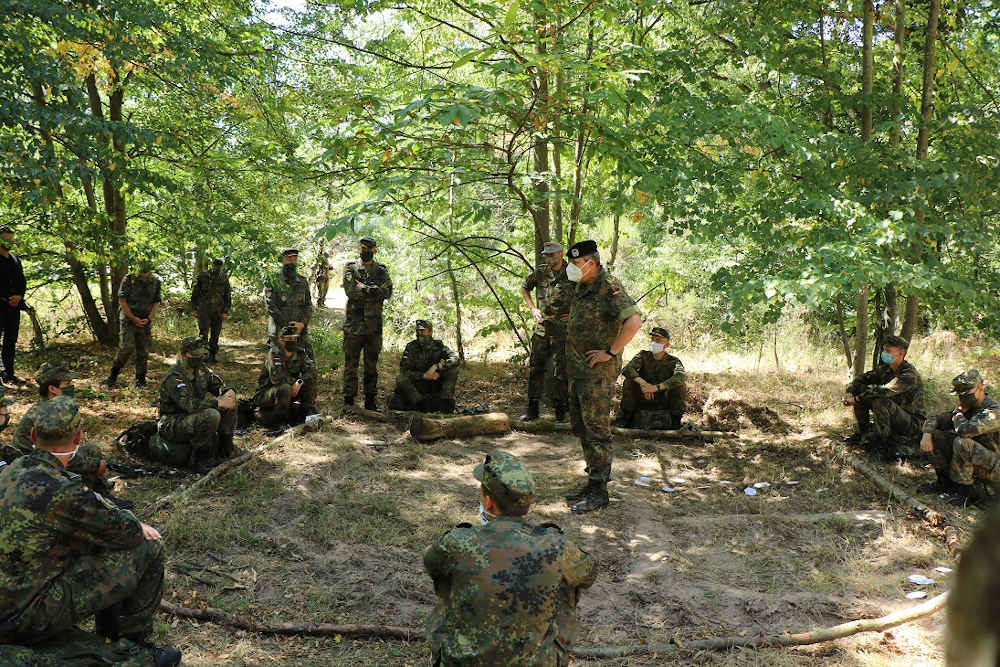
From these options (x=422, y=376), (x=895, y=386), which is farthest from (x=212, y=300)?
(x=895, y=386)

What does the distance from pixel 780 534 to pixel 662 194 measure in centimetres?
347

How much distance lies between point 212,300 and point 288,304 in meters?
2.56

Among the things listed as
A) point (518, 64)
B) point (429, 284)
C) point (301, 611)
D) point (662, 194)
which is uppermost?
point (518, 64)

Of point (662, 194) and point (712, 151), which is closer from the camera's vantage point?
point (662, 194)

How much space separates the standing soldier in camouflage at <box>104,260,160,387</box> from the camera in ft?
29.1

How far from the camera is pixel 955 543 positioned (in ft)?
17.1

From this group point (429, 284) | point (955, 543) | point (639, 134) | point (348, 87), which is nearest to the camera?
point (955, 543)

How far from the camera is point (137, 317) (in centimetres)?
899

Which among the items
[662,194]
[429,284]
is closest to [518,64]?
[662,194]

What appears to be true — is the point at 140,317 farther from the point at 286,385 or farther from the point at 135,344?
the point at 286,385

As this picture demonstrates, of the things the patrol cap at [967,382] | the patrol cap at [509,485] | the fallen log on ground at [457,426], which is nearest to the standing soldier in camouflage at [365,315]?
the fallen log on ground at [457,426]

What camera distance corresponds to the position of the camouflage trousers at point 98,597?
3014 millimetres

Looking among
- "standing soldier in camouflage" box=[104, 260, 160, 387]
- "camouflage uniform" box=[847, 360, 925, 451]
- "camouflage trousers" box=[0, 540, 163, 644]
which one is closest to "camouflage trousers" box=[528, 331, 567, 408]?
"camouflage uniform" box=[847, 360, 925, 451]

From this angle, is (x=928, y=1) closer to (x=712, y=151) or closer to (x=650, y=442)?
(x=712, y=151)
